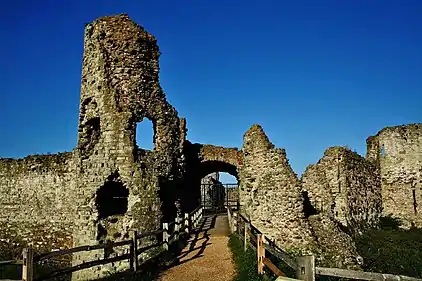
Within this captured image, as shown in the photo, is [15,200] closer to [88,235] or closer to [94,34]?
[88,235]

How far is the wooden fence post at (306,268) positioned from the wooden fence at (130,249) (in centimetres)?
507

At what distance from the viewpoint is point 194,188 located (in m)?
25.6

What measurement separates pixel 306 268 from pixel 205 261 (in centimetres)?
699

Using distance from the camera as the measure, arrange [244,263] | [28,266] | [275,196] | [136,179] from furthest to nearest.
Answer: [136,179], [275,196], [244,263], [28,266]

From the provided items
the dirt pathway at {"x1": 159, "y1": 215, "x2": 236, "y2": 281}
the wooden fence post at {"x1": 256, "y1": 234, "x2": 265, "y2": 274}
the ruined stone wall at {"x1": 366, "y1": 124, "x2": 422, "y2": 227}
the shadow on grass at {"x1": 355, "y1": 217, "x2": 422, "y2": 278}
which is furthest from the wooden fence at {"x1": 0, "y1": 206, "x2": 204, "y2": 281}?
the ruined stone wall at {"x1": 366, "y1": 124, "x2": 422, "y2": 227}

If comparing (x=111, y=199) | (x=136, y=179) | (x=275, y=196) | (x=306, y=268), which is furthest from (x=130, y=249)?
(x=306, y=268)

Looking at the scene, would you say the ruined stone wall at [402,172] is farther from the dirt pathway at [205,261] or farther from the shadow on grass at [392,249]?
the dirt pathway at [205,261]

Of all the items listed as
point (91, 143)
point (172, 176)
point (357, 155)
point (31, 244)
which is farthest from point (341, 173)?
point (31, 244)

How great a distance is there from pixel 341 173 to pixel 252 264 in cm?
900

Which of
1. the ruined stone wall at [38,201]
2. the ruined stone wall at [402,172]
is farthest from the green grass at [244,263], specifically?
the ruined stone wall at [402,172]

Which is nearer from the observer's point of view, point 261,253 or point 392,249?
point 261,253

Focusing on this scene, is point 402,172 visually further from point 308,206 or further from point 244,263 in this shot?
point 244,263

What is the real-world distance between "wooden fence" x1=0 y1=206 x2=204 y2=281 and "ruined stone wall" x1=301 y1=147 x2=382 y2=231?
5378 mm

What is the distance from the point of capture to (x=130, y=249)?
1280 cm
